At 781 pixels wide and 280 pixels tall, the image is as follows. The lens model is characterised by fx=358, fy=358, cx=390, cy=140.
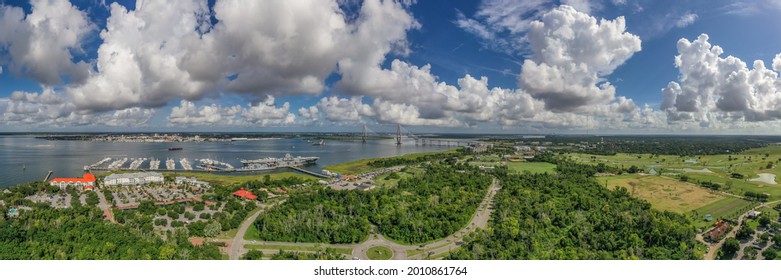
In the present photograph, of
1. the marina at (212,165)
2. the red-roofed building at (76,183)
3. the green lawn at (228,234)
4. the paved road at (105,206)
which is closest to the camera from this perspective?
the green lawn at (228,234)

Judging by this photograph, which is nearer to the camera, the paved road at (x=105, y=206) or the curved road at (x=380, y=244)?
the curved road at (x=380, y=244)

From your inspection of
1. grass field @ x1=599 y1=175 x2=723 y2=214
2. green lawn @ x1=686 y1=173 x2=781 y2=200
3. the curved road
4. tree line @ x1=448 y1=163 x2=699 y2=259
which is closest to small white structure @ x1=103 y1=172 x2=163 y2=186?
the curved road

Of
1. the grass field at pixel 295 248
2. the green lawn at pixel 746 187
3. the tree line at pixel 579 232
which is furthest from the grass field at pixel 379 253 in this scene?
the green lawn at pixel 746 187

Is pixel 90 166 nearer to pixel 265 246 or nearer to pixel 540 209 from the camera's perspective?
pixel 265 246

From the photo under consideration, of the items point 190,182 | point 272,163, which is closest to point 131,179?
point 190,182

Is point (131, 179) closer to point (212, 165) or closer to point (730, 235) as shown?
point (212, 165)

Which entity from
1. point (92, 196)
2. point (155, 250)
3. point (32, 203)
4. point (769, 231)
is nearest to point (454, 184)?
point (769, 231)

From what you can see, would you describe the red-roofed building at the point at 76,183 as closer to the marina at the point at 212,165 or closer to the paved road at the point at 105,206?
the paved road at the point at 105,206
